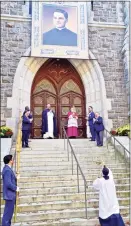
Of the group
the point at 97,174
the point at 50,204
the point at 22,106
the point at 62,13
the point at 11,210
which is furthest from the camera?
the point at 62,13

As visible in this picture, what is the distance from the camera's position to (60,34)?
11773 mm

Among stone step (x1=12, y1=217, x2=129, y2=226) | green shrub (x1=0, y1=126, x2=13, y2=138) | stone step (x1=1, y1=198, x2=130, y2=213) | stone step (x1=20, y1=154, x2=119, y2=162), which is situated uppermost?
green shrub (x1=0, y1=126, x2=13, y2=138)

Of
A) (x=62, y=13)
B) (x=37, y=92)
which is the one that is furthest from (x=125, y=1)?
(x=37, y=92)

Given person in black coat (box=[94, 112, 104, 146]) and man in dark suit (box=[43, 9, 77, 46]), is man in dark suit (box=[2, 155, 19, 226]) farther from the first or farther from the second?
man in dark suit (box=[43, 9, 77, 46])

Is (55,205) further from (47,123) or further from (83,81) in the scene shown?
(83,81)

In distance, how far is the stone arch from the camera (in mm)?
11070

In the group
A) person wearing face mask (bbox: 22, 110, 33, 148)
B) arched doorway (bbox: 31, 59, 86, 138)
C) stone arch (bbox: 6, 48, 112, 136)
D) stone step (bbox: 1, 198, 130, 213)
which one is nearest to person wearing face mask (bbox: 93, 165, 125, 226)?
stone step (bbox: 1, 198, 130, 213)

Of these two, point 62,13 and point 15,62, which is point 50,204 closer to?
point 15,62

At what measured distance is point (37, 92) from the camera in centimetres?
1232

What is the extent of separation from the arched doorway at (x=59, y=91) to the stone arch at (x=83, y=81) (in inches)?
18.8

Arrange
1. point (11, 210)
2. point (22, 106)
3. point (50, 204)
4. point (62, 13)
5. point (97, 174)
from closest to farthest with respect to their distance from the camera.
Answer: point (11, 210), point (50, 204), point (97, 174), point (22, 106), point (62, 13)

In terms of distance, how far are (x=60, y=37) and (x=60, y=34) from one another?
0.47 ft

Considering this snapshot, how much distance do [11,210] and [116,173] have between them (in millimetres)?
3709

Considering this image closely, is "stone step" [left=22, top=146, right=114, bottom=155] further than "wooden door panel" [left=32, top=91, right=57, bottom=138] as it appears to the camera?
No
